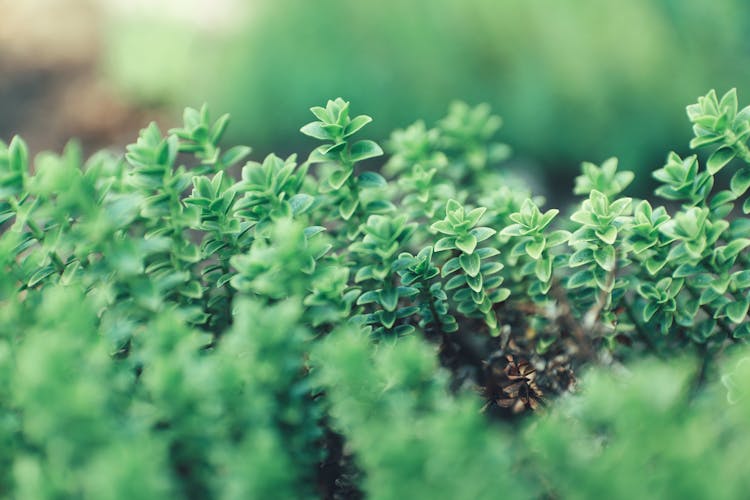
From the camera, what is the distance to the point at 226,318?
4.79ft

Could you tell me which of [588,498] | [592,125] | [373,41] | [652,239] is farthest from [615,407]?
[373,41]

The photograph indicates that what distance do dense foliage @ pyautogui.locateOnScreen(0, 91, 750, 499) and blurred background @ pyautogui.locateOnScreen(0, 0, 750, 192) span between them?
244cm

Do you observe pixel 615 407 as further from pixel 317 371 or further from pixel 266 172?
pixel 266 172

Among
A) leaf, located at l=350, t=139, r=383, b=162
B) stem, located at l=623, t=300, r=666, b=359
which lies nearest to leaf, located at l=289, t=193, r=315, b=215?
leaf, located at l=350, t=139, r=383, b=162

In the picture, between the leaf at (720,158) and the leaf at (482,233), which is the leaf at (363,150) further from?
the leaf at (720,158)

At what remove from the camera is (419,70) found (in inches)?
168

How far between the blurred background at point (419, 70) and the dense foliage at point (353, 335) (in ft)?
8.01

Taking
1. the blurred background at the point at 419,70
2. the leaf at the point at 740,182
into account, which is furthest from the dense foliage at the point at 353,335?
the blurred background at the point at 419,70

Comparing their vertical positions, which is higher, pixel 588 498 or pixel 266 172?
pixel 266 172

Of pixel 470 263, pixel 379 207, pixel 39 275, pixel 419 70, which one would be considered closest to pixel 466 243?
pixel 470 263

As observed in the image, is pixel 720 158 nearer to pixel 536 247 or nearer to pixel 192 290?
pixel 536 247

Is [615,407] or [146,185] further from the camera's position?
[146,185]

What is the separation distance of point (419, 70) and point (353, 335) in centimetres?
336

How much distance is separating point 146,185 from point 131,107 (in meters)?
4.03
